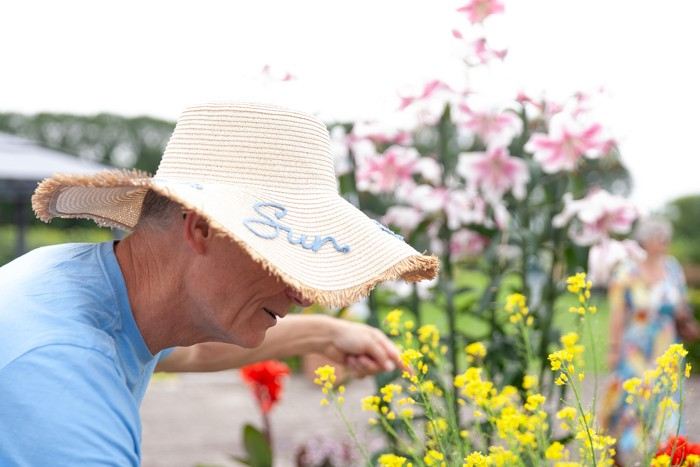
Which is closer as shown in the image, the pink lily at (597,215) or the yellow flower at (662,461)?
the yellow flower at (662,461)

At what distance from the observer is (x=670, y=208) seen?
2178 centimetres

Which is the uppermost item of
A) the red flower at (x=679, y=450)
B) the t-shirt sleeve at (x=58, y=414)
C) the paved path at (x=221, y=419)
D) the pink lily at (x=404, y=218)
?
the t-shirt sleeve at (x=58, y=414)

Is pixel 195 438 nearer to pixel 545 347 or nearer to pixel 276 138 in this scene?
pixel 545 347

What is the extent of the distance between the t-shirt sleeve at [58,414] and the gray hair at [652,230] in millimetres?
4065

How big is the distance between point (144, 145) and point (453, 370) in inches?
1035

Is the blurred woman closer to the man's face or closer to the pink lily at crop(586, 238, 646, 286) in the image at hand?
the pink lily at crop(586, 238, 646, 286)

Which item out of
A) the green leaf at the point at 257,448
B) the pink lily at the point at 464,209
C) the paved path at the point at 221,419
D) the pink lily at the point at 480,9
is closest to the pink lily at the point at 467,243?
the pink lily at the point at 464,209

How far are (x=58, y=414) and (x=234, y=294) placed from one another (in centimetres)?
32

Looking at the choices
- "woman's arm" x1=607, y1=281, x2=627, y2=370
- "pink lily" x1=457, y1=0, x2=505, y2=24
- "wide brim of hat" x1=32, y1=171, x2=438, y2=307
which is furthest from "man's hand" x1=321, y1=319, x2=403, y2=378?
"woman's arm" x1=607, y1=281, x2=627, y2=370

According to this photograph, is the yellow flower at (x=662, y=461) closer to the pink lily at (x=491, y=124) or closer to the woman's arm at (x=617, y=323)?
the pink lily at (x=491, y=124)

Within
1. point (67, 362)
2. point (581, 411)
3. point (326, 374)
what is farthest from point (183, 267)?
point (581, 411)

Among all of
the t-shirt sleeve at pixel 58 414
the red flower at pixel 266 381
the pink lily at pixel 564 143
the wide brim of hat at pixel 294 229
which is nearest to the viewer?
the t-shirt sleeve at pixel 58 414

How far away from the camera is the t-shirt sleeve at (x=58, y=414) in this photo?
0.94m

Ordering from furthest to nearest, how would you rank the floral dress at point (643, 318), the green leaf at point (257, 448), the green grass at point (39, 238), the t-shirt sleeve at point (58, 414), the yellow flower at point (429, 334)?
1. the green grass at point (39, 238)
2. the floral dress at point (643, 318)
3. the green leaf at point (257, 448)
4. the yellow flower at point (429, 334)
5. the t-shirt sleeve at point (58, 414)
